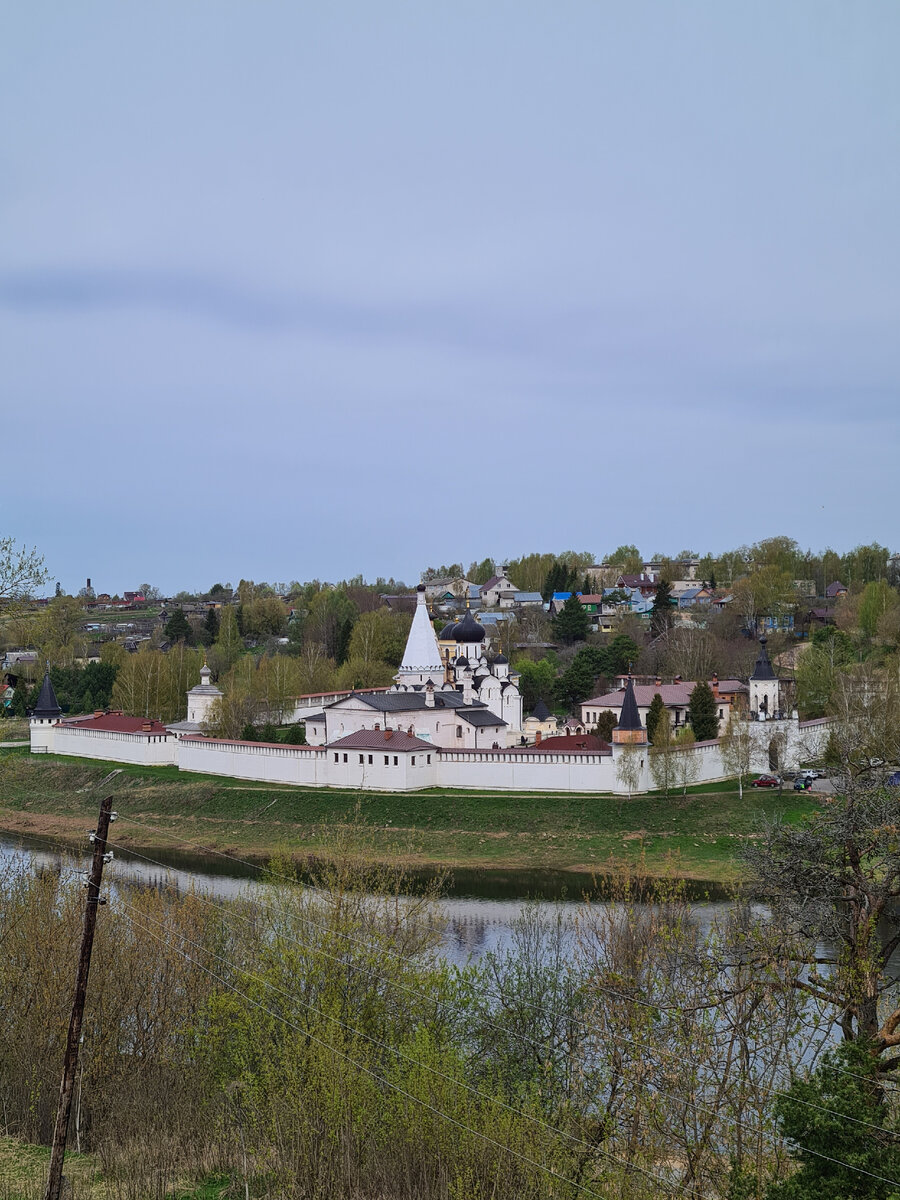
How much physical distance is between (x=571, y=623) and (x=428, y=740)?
28.9 m

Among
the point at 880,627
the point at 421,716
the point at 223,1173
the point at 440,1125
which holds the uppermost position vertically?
the point at 880,627

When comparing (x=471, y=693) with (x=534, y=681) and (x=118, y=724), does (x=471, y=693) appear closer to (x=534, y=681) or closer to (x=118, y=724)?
(x=534, y=681)

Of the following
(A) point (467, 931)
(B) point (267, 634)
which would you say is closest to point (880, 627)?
(A) point (467, 931)

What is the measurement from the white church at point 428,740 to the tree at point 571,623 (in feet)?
68.4

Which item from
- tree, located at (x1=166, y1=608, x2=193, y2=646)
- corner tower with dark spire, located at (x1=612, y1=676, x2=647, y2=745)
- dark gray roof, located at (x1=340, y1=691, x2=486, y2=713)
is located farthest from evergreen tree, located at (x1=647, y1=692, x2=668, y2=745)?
tree, located at (x1=166, y1=608, x2=193, y2=646)

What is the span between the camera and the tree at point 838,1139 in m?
8.12

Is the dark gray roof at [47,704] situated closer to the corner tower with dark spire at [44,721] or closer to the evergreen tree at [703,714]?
the corner tower with dark spire at [44,721]

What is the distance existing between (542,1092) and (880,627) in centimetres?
4464

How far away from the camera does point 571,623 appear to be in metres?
66.8

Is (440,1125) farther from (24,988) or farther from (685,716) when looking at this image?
(685,716)

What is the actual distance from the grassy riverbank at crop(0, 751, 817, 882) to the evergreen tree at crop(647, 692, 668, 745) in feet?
8.14

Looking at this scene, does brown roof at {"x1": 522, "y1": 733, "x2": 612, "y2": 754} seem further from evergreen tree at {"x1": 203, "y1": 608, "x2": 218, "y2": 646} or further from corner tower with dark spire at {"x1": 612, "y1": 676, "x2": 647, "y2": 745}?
evergreen tree at {"x1": 203, "y1": 608, "x2": 218, "y2": 646}

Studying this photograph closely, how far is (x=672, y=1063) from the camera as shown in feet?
36.6

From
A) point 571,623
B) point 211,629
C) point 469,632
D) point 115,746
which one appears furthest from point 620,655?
point 211,629
